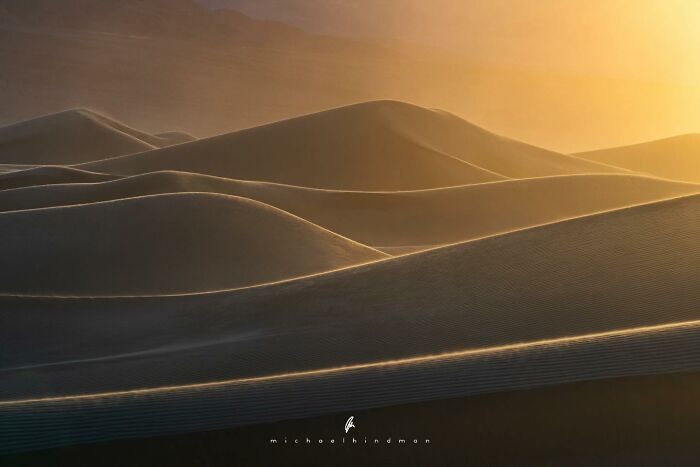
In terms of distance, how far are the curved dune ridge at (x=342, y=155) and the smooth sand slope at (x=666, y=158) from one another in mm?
4196

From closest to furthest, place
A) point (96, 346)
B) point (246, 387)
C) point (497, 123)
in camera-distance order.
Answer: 1. point (246, 387)
2. point (96, 346)
3. point (497, 123)

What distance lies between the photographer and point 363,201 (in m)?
9.93

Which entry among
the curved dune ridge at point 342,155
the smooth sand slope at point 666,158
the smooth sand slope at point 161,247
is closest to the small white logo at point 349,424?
the smooth sand slope at point 161,247

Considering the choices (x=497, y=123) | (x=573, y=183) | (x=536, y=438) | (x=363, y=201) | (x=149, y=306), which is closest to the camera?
(x=536, y=438)

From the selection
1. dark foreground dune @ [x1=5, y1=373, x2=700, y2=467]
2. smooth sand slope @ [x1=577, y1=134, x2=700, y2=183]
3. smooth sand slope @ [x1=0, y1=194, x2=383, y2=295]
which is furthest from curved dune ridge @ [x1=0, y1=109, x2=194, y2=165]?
dark foreground dune @ [x1=5, y1=373, x2=700, y2=467]

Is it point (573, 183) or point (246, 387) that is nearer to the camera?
point (246, 387)

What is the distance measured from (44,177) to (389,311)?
7.66 meters

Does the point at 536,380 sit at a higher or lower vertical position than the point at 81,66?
lower

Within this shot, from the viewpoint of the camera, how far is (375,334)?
3.47m

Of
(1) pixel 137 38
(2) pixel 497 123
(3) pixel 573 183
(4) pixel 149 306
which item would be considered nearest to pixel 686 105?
(2) pixel 497 123

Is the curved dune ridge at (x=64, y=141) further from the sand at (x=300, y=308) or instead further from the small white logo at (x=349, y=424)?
the small white logo at (x=349, y=424)

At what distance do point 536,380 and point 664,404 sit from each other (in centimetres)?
32

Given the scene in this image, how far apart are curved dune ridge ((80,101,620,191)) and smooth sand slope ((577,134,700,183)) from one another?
420 cm

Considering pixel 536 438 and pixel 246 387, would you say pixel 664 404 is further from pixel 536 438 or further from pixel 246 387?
pixel 246 387
